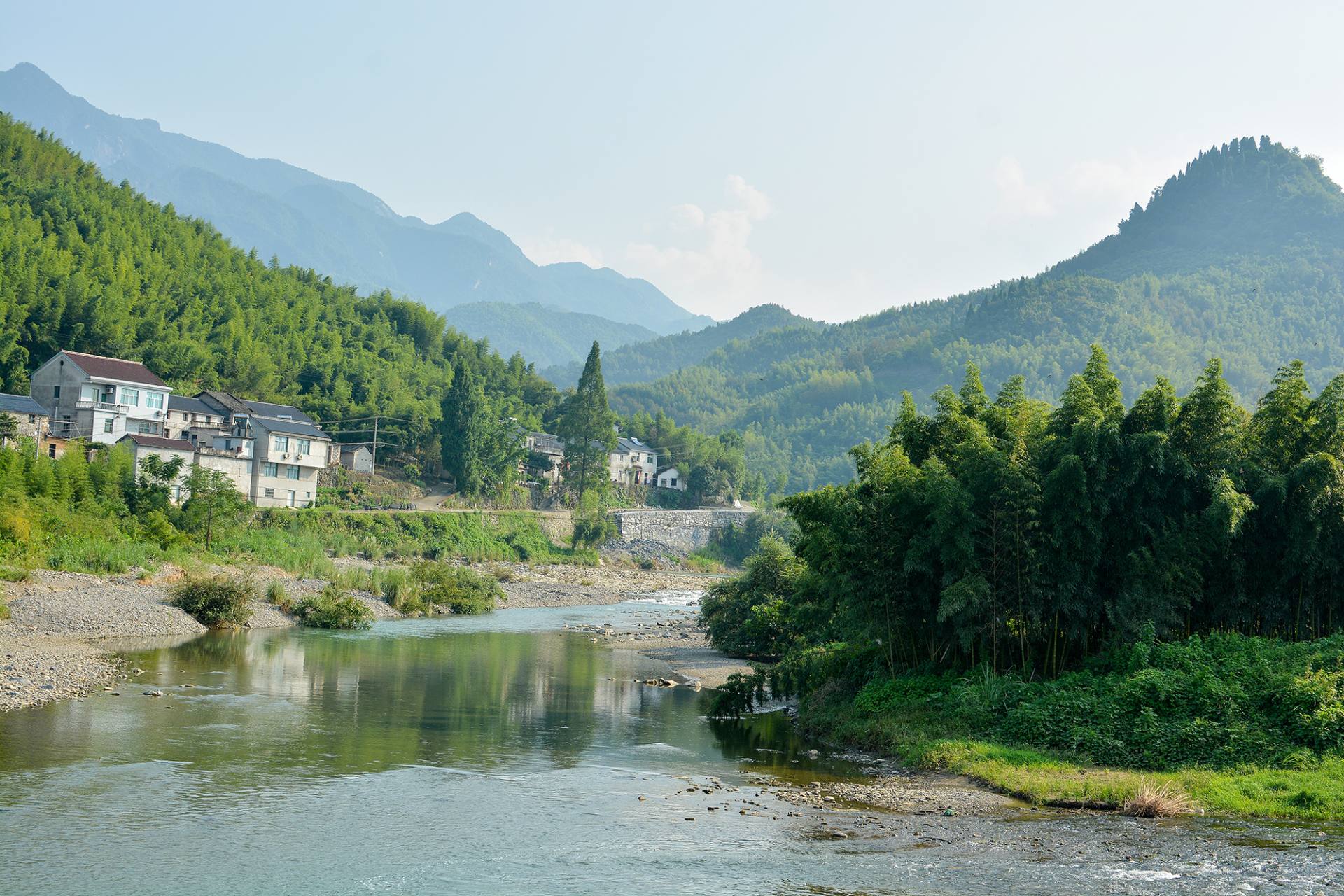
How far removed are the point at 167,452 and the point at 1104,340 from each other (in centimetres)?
14030

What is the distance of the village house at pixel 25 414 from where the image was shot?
52231mm

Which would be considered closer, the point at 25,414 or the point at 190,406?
the point at 25,414

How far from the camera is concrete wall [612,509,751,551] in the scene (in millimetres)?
85812

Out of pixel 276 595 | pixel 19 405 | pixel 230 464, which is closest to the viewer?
pixel 276 595

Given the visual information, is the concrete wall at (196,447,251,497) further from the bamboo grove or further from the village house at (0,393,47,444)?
the bamboo grove

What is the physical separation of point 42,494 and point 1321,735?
46057mm

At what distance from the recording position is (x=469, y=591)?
51.1 metres

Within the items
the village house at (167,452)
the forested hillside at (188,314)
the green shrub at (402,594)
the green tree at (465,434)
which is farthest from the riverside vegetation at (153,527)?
the forested hillside at (188,314)

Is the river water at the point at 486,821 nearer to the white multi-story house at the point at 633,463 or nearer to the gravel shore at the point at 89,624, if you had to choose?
the gravel shore at the point at 89,624

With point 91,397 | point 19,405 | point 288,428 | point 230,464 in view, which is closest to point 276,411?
point 288,428

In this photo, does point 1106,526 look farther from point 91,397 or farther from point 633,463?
point 633,463

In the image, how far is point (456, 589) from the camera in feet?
165

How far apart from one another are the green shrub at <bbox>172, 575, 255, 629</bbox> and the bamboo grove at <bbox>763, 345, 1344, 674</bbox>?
23.9 meters

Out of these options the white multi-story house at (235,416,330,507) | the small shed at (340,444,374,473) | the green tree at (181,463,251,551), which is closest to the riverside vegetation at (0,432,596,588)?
the green tree at (181,463,251,551)
